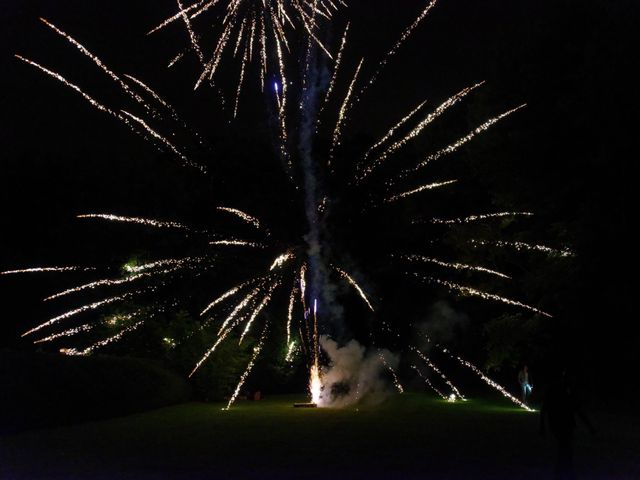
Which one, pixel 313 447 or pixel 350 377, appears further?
pixel 350 377

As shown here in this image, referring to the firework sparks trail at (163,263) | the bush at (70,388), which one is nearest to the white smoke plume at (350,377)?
the bush at (70,388)

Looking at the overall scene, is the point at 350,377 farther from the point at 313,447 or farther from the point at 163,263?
the point at 313,447

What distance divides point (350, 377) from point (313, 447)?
41.3 feet

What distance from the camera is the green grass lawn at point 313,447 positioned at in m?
11.4

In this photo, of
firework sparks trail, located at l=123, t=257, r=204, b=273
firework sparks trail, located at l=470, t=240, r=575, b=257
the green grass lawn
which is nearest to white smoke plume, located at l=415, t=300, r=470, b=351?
firework sparks trail, located at l=470, t=240, r=575, b=257

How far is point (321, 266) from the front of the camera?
97.2 feet

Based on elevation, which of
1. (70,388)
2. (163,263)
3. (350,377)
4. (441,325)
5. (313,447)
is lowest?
(313,447)

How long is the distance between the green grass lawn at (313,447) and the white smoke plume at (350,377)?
4.09 meters

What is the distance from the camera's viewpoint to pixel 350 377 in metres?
27.0

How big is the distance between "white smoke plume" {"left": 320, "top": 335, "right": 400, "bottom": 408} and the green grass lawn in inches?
161

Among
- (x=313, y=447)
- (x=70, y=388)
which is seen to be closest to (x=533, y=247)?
(x=313, y=447)

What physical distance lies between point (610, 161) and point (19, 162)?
26.4 m

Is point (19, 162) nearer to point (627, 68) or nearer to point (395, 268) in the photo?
point (395, 268)

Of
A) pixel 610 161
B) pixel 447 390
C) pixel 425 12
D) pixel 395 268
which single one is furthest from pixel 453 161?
pixel 425 12
